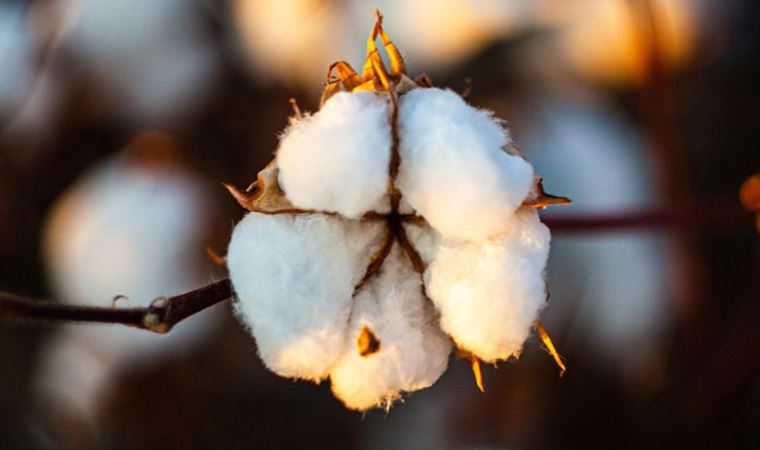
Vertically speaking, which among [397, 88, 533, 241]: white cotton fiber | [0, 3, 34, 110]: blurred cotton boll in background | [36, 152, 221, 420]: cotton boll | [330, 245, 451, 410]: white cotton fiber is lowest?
[36, 152, 221, 420]: cotton boll

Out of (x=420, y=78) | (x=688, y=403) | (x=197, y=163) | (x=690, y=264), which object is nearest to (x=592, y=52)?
A: (x=690, y=264)

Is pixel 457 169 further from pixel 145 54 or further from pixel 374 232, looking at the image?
pixel 145 54

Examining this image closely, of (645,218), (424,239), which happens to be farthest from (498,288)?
(645,218)

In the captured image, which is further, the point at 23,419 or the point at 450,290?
the point at 23,419

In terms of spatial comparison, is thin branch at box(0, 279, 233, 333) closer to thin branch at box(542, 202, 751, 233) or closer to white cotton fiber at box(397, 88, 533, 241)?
white cotton fiber at box(397, 88, 533, 241)

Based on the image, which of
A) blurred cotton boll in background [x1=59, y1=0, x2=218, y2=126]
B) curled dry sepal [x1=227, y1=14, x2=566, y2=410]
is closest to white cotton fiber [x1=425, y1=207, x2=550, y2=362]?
curled dry sepal [x1=227, y1=14, x2=566, y2=410]

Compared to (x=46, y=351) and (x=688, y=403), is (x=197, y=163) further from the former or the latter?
(x=688, y=403)
